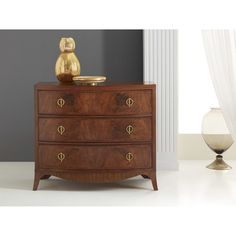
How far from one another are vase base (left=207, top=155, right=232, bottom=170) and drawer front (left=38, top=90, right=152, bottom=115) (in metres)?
1.14

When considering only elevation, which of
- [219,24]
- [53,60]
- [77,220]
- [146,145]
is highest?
[53,60]

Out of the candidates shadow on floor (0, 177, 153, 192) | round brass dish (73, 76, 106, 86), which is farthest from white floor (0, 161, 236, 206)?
round brass dish (73, 76, 106, 86)

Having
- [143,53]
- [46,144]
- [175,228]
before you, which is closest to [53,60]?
[143,53]

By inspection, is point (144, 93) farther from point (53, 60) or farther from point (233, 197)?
point (53, 60)

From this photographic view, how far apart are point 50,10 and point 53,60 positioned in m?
3.95

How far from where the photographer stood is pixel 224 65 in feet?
9.18

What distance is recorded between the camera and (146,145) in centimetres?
326

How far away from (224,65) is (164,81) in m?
1.18

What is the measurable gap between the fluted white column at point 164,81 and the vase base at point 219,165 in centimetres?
31

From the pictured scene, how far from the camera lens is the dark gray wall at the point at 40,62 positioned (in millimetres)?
4168

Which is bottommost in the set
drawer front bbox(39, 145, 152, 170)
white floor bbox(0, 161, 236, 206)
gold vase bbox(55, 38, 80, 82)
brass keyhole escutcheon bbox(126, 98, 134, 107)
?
white floor bbox(0, 161, 236, 206)

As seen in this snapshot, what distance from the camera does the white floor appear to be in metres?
3.05

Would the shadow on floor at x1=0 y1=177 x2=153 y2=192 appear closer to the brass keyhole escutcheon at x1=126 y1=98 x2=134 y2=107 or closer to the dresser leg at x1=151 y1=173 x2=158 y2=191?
the dresser leg at x1=151 y1=173 x2=158 y2=191

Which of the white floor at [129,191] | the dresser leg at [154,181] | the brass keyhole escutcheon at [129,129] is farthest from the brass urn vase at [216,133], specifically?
the brass keyhole escutcheon at [129,129]
